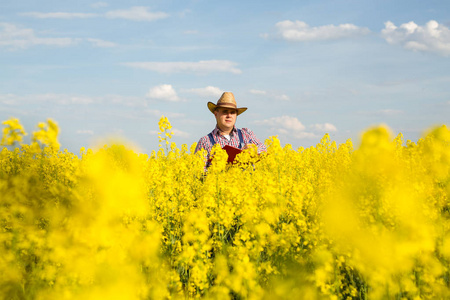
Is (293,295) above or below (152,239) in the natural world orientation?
below

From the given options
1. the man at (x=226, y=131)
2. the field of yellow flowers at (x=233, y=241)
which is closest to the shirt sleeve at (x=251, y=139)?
the man at (x=226, y=131)

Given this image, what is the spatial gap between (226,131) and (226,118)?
263mm

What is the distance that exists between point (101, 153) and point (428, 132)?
4.51 m

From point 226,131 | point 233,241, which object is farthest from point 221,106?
point 233,241

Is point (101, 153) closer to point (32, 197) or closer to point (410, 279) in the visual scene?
point (32, 197)

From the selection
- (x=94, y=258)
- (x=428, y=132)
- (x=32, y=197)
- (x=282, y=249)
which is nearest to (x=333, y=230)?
(x=282, y=249)

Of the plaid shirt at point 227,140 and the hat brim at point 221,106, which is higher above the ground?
the hat brim at point 221,106

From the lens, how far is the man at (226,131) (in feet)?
25.8

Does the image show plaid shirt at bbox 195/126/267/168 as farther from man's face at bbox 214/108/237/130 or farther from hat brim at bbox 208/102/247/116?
hat brim at bbox 208/102/247/116

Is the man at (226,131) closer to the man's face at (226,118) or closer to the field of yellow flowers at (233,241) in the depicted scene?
the man's face at (226,118)

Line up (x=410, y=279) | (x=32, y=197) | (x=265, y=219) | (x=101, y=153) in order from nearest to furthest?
(x=410, y=279) < (x=265, y=219) < (x=32, y=197) < (x=101, y=153)

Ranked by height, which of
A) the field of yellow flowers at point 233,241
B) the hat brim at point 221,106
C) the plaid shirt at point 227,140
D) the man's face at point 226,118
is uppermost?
the hat brim at point 221,106

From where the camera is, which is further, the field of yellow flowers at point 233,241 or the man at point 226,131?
A: the man at point 226,131

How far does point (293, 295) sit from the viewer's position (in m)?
2.79
